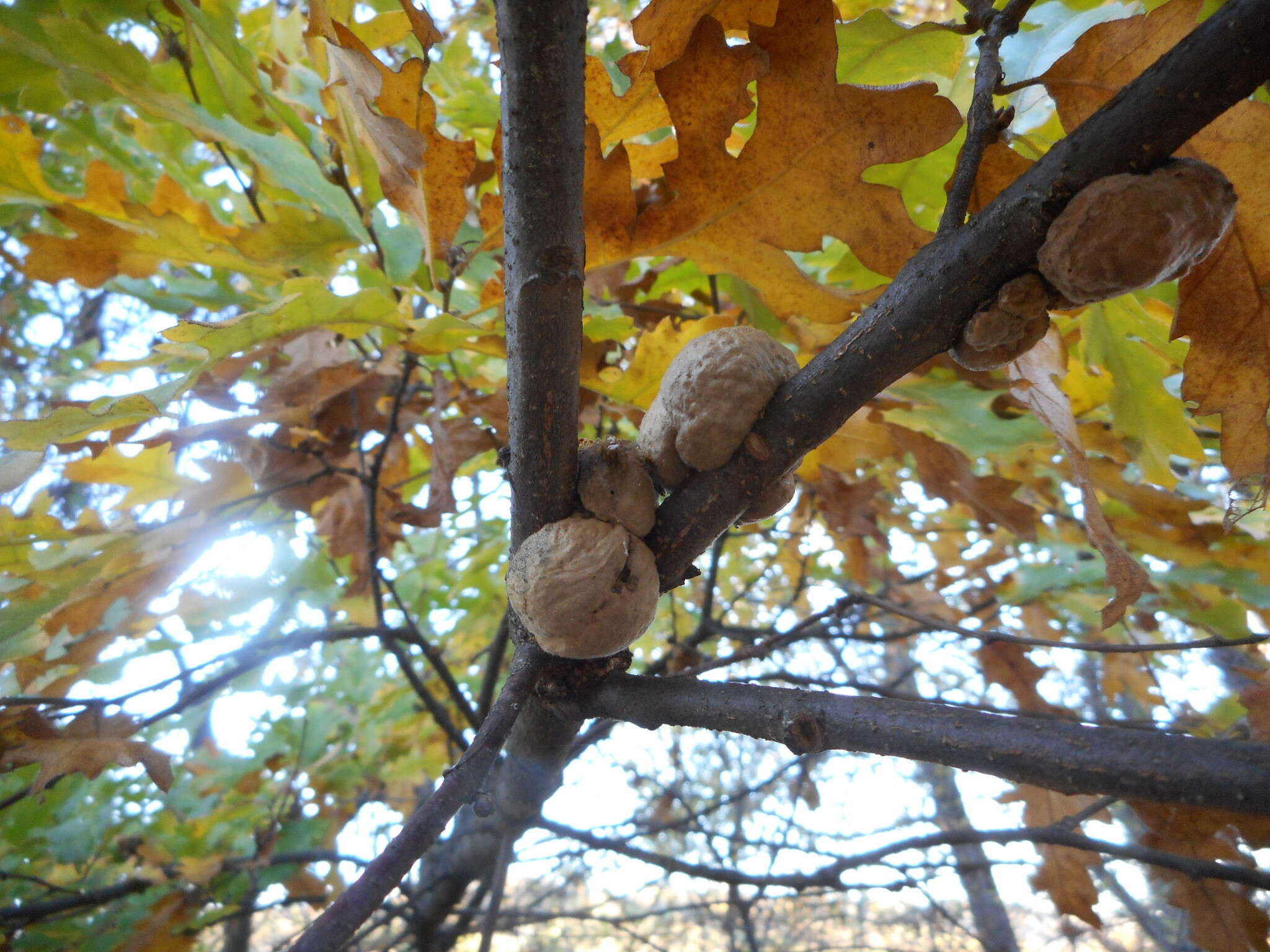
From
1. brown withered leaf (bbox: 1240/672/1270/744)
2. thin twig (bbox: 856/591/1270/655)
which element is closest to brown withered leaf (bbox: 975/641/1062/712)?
brown withered leaf (bbox: 1240/672/1270/744)

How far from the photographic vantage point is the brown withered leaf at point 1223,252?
0.83m

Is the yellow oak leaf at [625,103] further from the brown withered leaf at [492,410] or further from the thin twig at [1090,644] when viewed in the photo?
the thin twig at [1090,644]

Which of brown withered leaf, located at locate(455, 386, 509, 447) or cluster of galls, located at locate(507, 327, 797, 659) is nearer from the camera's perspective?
cluster of galls, located at locate(507, 327, 797, 659)

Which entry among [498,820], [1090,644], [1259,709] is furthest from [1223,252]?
[498,820]

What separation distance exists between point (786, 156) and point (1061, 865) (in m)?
1.59

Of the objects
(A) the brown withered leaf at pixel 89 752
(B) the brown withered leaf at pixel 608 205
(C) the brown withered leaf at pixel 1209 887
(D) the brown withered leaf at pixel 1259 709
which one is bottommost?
(C) the brown withered leaf at pixel 1209 887

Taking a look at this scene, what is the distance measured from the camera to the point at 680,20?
2.86 feet

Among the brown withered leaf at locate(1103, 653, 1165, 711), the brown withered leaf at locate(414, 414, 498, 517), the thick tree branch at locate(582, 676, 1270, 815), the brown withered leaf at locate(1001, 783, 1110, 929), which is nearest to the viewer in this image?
the thick tree branch at locate(582, 676, 1270, 815)

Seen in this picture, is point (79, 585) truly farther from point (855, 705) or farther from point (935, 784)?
point (935, 784)

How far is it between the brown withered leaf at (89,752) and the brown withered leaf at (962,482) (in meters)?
1.45

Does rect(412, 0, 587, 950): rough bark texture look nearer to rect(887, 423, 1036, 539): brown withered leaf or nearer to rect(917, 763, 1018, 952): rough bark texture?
rect(887, 423, 1036, 539): brown withered leaf

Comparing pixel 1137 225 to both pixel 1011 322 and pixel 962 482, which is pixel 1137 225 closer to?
pixel 1011 322

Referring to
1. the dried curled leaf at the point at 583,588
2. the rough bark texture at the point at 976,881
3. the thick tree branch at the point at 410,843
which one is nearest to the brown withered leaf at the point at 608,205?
the dried curled leaf at the point at 583,588

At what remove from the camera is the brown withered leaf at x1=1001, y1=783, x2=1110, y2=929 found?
5.01 feet
